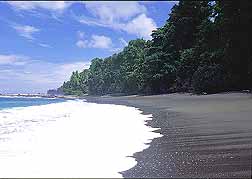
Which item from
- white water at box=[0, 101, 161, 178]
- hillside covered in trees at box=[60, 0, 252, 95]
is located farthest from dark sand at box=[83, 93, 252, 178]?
hillside covered in trees at box=[60, 0, 252, 95]

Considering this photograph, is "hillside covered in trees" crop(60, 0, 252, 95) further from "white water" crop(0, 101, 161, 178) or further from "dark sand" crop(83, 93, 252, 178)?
"white water" crop(0, 101, 161, 178)

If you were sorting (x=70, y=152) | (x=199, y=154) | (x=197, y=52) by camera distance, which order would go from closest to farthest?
(x=199, y=154) → (x=70, y=152) → (x=197, y=52)

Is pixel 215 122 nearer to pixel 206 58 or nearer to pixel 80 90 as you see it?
pixel 206 58

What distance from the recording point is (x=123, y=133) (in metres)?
11.9

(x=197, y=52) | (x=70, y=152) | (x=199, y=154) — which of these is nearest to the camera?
(x=199, y=154)

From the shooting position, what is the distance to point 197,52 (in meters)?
46.3

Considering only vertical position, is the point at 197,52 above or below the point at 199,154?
above

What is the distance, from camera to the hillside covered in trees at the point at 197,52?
3034 cm

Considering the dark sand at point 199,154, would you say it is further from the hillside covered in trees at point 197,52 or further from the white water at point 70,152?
the hillside covered in trees at point 197,52

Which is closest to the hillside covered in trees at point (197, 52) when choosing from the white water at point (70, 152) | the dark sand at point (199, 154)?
the dark sand at point (199, 154)

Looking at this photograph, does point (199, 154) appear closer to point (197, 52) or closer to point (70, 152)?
point (70, 152)

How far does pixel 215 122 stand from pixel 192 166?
676cm

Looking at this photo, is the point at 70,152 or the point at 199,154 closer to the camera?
the point at 199,154

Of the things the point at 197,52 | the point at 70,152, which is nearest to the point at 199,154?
the point at 70,152
